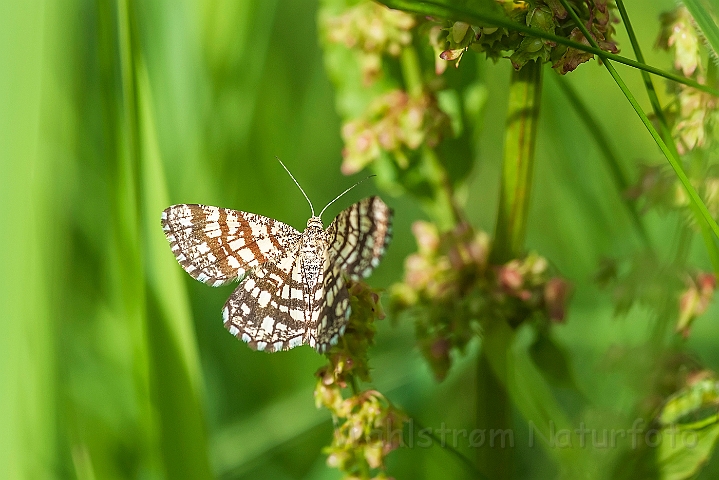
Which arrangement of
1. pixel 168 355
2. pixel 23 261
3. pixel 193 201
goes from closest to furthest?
1. pixel 23 261
2. pixel 168 355
3. pixel 193 201

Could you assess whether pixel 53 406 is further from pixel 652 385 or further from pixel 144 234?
pixel 652 385

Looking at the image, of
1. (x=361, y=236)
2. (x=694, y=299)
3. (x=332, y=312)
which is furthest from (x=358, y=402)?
(x=694, y=299)

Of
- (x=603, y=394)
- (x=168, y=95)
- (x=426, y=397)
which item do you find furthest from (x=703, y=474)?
(x=168, y=95)

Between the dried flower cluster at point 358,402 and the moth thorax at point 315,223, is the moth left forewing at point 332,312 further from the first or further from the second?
the moth thorax at point 315,223

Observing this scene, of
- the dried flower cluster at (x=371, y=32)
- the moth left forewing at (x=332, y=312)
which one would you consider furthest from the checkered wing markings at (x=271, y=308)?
the dried flower cluster at (x=371, y=32)

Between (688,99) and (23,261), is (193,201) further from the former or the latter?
(688,99)

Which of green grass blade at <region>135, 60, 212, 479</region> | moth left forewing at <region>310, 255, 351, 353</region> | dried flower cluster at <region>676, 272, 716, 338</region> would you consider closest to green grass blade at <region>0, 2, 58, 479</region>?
green grass blade at <region>135, 60, 212, 479</region>

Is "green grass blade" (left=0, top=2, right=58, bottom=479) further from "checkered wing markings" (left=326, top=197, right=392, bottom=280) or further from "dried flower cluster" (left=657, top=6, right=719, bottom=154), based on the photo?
"dried flower cluster" (left=657, top=6, right=719, bottom=154)
